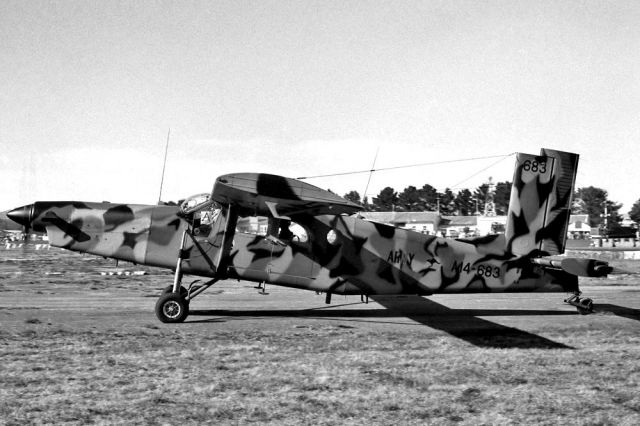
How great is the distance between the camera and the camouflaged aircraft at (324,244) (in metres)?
12.2

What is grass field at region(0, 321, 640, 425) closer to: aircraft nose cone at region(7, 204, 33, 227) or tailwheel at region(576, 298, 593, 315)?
aircraft nose cone at region(7, 204, 33, 227)

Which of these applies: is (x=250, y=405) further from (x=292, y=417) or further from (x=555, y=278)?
(x=555, y=278)

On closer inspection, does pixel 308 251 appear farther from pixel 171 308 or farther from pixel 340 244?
pixel 171 308

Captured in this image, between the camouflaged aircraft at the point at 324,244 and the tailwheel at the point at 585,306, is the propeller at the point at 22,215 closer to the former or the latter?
the camouflaged aircraft at the point at 324,244

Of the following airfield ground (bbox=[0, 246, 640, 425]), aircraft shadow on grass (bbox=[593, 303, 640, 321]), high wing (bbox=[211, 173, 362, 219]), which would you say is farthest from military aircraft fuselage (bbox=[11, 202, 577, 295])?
high wing (bbox=[211, 173, 362, 219])

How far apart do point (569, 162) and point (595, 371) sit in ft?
22.0

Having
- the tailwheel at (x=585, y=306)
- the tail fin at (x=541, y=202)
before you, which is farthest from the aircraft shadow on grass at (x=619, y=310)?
the tail fin at (x=541, y=202)

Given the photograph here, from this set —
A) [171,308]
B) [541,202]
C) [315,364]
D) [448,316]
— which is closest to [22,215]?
[171,308]

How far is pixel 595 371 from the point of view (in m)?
8.00

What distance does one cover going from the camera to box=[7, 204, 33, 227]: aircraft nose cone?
39.1ft

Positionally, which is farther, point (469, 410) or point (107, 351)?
point (107, 351)

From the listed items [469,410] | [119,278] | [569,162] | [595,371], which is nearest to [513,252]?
[569,162]

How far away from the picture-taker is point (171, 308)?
11.7 metres

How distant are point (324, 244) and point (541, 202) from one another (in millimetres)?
5266
